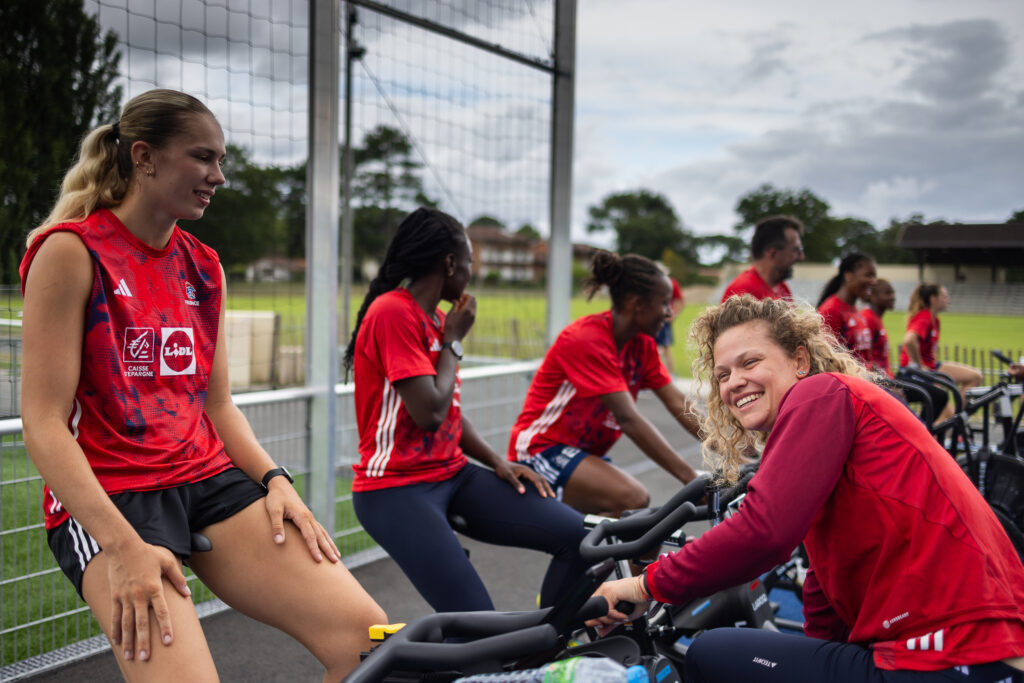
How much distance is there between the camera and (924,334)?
7785 millimetres

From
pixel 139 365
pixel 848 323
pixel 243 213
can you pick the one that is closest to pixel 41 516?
pixel 243 213

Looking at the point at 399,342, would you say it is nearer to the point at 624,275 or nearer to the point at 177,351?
the point at 177,351

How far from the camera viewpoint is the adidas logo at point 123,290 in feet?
5.38

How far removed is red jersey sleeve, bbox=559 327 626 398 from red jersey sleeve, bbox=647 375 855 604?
1.59m

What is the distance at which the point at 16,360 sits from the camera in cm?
298

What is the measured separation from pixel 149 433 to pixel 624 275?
2.10 metres

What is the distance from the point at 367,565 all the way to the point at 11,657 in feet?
5.70

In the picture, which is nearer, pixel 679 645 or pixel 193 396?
pixel 193 396

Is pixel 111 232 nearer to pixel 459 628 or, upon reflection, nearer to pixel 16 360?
pixel 459 628

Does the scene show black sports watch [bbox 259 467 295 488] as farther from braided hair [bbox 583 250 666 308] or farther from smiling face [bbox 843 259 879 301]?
smiling face [bbox 843 259 879 301]

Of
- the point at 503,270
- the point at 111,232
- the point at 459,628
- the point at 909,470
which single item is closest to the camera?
the point at 459,628

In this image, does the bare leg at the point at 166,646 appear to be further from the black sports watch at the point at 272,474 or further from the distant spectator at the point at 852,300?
the distant spectator at the point at 852,300

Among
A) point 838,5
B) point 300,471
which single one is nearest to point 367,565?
point 300,471

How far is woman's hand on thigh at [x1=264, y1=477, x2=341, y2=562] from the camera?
174 centimetres
